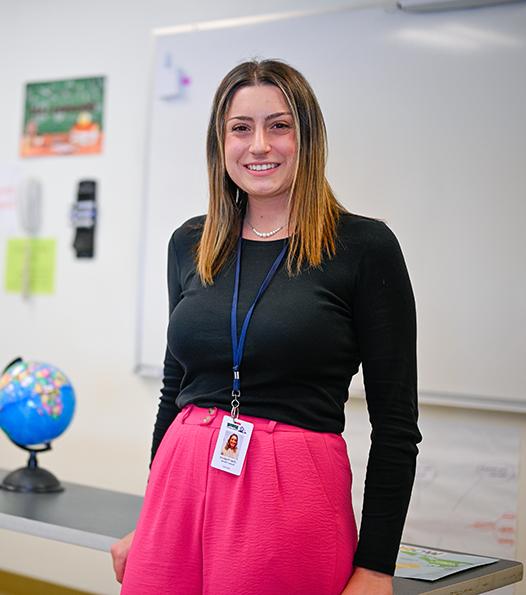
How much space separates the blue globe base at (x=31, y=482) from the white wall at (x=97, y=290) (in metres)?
0.53

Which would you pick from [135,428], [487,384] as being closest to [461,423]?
[487,384]

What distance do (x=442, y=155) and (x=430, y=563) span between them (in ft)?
3.71

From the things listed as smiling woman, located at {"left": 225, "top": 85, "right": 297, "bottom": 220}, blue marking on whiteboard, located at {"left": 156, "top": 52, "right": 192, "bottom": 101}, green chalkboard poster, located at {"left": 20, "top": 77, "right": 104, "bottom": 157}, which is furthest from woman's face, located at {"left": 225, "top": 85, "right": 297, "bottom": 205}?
green chalkboard poster, located at {"left": 20, "top": 77, "right": 104, "bottom": 157}

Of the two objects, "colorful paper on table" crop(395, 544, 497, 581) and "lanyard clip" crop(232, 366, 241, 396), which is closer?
"lanyard clip" crop(232, 366, 241, 396)

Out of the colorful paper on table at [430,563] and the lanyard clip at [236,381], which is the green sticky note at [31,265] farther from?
the lanyard clip at [236,381]

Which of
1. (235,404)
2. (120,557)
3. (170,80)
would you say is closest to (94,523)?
(120,557)

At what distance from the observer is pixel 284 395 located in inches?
47.3

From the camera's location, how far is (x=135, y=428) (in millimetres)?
2818

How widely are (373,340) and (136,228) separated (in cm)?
178

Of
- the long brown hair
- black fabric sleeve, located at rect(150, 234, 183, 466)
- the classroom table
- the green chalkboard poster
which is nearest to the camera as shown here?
the long brown hair

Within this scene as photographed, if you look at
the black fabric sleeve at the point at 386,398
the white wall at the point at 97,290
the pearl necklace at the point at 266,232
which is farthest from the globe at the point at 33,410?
the black fabric sleeve at the point at 386,398

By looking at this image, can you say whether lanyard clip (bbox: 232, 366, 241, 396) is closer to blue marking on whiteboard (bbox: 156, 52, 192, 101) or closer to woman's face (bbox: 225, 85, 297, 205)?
woman's face (bbox: 225, 85, 297, 205)

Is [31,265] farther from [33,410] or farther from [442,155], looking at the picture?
[442,155]

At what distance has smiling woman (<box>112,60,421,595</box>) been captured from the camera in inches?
45.3
